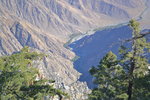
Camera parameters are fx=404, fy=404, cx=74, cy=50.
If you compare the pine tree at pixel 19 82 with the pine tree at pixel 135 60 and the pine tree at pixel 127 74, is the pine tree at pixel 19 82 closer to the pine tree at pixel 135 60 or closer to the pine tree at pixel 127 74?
the pine tree at pixel 127 74

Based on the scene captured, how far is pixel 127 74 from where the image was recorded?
3089cm

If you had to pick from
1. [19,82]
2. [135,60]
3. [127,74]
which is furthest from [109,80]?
[19,82]

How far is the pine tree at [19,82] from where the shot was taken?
99.8 ft

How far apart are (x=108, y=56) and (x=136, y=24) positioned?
181 inches

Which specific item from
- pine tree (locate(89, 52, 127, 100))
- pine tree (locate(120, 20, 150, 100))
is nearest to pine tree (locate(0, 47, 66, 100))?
pine tree (locate(89, 52, 127, 100))

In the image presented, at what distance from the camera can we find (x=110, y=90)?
108 feet

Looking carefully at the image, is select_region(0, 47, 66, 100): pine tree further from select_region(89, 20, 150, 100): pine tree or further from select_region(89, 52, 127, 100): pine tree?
select_region(89, 20, 150, 100): pine tree

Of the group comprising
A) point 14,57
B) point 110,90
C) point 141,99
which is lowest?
point 141,99

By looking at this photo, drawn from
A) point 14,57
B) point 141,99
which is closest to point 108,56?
point 141,99

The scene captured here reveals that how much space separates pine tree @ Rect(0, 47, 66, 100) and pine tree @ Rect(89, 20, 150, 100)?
12.3ft

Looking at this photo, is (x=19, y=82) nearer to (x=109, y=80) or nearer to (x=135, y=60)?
(x=109, y=80)

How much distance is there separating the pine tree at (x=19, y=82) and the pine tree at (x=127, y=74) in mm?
3749

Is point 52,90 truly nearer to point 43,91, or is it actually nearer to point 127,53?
point 43,91

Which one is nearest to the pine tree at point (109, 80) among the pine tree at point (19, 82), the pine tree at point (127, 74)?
the pine tree at point (127, 74)
